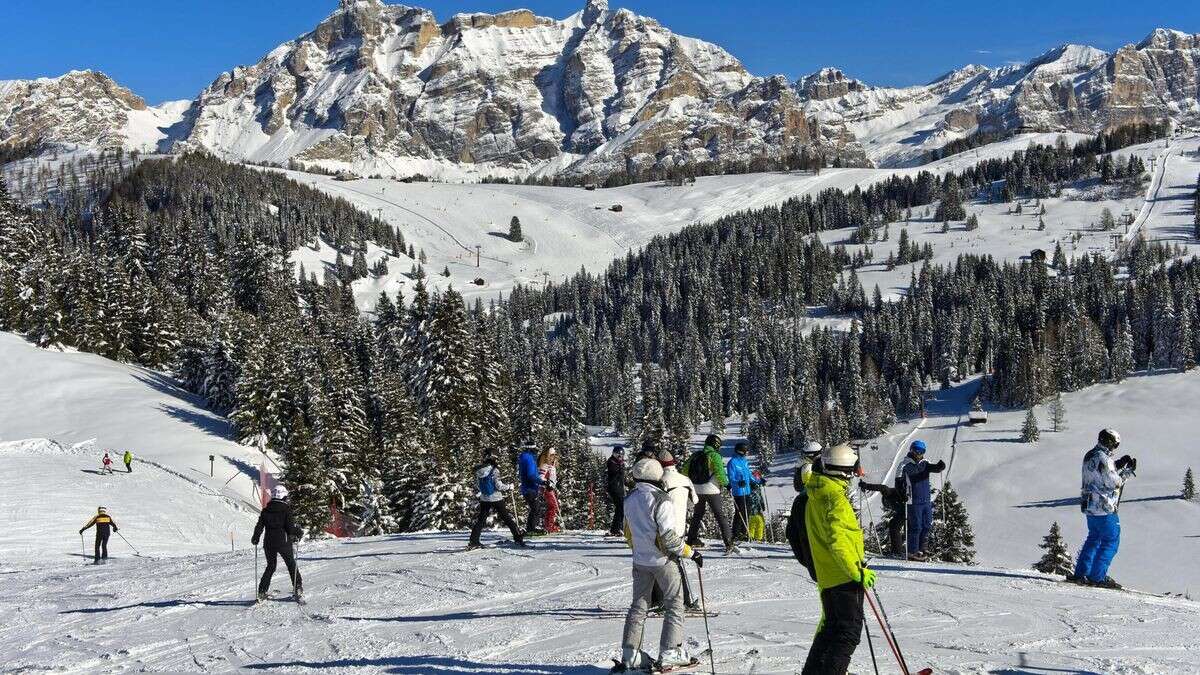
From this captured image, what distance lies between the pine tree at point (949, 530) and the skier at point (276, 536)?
33.7m

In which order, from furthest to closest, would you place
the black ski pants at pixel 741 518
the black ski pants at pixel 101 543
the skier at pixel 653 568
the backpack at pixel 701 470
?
the black ski pants at pixel 101 543
the black ski pants at pixel 741 518
the backpack at pixel 701 470
the skier at pixel 653 568

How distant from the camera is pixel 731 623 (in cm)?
1190

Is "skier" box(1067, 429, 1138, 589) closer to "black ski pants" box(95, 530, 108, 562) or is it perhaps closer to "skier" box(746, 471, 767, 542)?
"skier" box(746, 471, 767, 542)

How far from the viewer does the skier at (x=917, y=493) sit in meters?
17.2

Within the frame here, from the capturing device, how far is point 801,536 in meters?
8.09

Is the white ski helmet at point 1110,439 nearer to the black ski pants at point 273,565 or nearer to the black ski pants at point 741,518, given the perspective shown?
the black ski pants at point 741,518

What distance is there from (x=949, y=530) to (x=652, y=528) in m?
42.4

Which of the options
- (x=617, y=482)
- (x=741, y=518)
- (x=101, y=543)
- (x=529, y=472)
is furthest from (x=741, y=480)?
(x=101, y=543)

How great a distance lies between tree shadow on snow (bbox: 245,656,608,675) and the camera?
1011 cm

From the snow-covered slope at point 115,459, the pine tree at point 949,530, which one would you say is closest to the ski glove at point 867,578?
the snow-covered slope at point 115,459

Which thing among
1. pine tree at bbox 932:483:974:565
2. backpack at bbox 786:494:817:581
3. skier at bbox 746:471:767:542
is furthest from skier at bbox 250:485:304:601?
pine tree at bbox 932:483:974:565

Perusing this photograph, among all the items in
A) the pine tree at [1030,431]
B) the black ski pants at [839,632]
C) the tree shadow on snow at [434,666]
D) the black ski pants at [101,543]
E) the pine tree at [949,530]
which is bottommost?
the pine tree at [1030,431]

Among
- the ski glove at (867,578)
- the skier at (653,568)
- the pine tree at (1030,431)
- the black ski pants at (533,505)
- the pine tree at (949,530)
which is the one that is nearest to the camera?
the ski glove at (867,578)

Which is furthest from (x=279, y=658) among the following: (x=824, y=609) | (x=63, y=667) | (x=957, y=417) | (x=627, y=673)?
(x=957, y=417)
